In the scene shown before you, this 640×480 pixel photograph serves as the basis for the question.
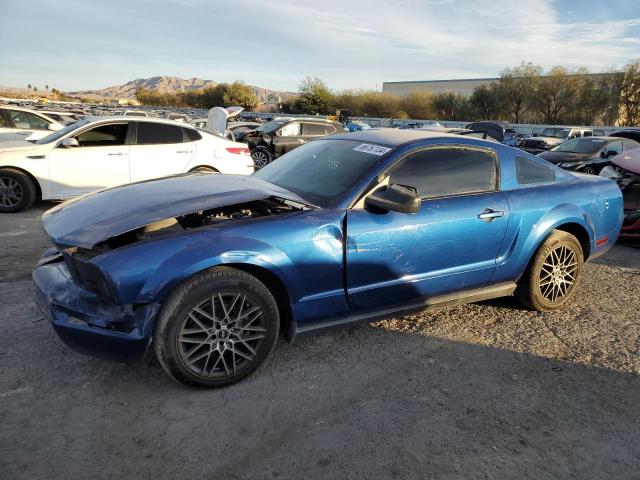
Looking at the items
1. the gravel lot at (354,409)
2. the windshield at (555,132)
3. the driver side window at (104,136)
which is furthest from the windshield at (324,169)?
the windshield at (555,132)

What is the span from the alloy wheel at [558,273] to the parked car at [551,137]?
1646cm

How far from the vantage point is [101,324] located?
8.46 feet

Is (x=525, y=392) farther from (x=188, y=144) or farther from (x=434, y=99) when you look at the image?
(x=434, y=99)

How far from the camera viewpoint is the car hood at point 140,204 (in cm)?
277

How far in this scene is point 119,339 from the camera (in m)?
2.55

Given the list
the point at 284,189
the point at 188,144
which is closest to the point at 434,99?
the point at 188,144

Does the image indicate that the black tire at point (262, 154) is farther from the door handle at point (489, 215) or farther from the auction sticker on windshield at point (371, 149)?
the door handle at point (489, 215)

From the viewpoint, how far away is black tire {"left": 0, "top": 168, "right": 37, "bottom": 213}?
7004 millimetres

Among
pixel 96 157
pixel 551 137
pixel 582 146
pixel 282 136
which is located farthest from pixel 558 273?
pixel 551 137

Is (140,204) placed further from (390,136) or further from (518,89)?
(518,89)

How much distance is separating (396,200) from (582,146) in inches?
482

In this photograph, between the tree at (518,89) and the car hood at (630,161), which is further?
the tree at (518,89)

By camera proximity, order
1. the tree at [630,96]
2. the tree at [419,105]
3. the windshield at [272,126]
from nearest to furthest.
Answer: the windshield at [272,126] → the tree at [630,96] → the tree at [419,105]

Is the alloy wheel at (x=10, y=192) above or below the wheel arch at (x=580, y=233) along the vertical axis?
below
